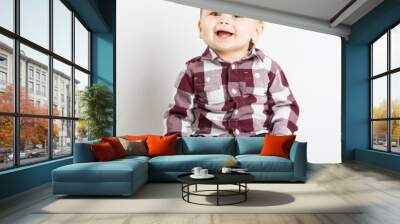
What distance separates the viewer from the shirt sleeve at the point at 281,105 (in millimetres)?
8227

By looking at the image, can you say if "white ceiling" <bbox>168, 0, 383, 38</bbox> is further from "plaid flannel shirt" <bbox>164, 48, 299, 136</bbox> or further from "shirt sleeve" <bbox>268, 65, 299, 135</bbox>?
"shirt sleeve" <bbox>268, 65, 299, 135</bbox>

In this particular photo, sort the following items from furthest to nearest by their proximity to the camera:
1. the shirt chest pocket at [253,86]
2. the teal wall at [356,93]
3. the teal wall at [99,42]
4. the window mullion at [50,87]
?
the teal wall at [356,93], the shirt chest pocket at [253,86], the window mullion at [50,87], the teal wall at [99,42]

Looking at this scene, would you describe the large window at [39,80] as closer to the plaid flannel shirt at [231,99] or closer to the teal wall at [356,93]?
the plaid flannel shirt at [231,99]

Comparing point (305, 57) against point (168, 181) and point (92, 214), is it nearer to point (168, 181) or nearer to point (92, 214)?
point (168, 181)

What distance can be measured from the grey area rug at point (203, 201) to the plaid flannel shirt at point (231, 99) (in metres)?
2.76

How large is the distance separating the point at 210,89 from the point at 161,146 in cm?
200

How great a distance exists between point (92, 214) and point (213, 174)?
1.58 metres

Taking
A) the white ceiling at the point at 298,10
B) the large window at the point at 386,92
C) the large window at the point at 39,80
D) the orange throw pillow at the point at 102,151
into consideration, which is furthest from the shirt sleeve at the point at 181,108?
the large window at the point at 386,92

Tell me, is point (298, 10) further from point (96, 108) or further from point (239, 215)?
point (239, 215)

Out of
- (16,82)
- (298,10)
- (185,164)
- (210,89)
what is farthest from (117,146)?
(298,10)

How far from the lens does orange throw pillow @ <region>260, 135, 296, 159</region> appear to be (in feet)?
21.0

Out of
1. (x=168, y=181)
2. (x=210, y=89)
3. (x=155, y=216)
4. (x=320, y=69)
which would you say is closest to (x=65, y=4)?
(x=210, y=89)

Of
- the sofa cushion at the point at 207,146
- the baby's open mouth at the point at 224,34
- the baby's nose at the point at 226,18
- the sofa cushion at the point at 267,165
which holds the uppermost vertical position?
the baby's nose at the point at 226,18

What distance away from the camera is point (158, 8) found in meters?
8.49
